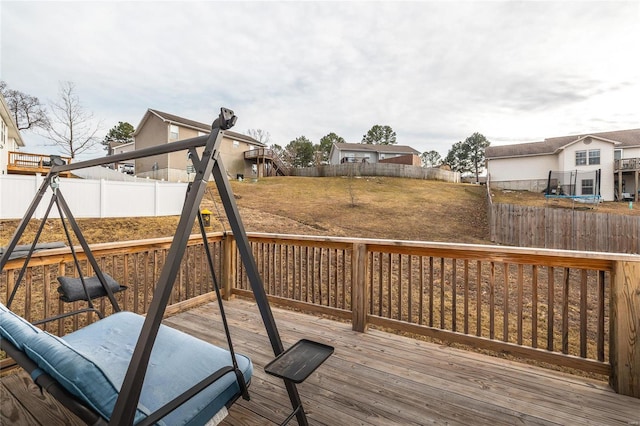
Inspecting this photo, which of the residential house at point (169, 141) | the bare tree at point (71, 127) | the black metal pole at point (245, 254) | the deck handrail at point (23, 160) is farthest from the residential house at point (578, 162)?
the deck handrail at point (23, 160)

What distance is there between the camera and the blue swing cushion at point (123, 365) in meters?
0.99

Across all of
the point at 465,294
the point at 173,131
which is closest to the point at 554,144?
the point at 465,294

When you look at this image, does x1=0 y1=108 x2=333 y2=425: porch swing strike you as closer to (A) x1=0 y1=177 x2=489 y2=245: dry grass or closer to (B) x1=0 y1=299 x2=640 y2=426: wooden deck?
(B) x1=0 y1=299 x2=640 y2=426: wooden deck

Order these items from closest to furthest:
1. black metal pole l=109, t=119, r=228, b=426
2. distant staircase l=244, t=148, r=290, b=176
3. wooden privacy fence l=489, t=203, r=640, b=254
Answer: black metal pole l=109, t=119, r=228, b=426 < wooden privacy fence l=489, t=203, r=640, b=254 < distant staircase l=244, t=148, r=290, b=176

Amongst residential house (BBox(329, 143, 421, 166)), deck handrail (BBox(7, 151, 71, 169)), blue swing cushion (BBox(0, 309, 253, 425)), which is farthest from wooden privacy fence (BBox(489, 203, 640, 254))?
residential house (BBox(329, 143, 421, 166))

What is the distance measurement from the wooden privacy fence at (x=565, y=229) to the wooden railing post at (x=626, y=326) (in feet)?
24.3

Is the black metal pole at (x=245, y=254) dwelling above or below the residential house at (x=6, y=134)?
below

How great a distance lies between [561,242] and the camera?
8156mm

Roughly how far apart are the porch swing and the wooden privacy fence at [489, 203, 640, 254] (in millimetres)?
9443

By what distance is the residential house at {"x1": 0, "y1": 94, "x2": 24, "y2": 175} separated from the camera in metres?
8.61

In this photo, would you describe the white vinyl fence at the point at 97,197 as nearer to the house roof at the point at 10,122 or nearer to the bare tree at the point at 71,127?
the bare tree at the point at 71,127

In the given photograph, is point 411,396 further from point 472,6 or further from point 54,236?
point 54,236

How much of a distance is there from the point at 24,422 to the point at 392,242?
2817 millimetres

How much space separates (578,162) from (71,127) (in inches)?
925
